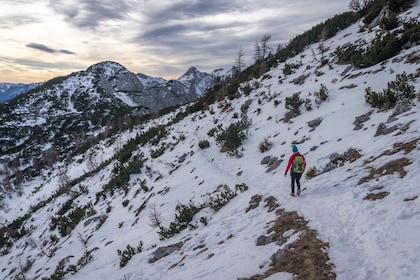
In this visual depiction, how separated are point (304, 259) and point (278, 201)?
3.60 metres

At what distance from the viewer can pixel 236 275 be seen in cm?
578

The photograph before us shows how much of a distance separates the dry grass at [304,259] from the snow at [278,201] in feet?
0.52

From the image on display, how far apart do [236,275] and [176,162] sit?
13.6 metres

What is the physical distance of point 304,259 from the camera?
5.15m

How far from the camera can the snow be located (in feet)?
17.2

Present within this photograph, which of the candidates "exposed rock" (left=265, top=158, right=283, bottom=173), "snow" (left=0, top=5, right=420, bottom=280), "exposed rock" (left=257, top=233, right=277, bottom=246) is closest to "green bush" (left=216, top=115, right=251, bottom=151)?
"snow" (left=0, top=5, right=420, bottom=280)

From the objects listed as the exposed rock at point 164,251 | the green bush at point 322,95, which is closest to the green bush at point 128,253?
the exposed rock at point 164,251

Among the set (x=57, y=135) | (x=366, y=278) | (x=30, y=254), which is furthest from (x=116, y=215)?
(x=57, y=135)

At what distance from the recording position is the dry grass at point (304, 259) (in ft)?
15.4

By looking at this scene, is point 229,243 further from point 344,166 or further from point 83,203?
point 83,203

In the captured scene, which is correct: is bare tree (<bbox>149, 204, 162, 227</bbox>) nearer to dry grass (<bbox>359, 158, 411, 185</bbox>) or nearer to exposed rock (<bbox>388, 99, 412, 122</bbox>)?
dry grass (<bbox>359, 158, 411, 185</bbox>)

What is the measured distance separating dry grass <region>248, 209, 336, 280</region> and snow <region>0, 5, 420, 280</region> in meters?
0.16

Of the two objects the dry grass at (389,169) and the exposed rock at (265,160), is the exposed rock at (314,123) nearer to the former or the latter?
the exposed rock at (265,160)

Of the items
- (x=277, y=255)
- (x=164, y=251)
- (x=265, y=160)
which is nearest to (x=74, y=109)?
(x=265, y=160)
